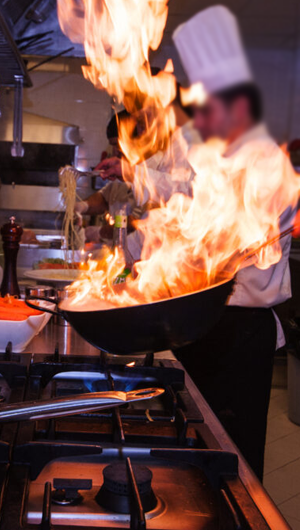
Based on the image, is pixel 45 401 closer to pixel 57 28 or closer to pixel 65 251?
pixel 65 251

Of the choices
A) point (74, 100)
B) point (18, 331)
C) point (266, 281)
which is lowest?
point (266, 281)

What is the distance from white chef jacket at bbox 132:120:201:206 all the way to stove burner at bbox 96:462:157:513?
4.04ft

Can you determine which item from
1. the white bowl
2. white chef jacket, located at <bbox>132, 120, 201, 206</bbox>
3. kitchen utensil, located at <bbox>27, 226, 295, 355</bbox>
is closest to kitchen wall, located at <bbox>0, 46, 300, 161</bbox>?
white chef jacket, located at <bbox>132, 120, 201, 206</bbox>

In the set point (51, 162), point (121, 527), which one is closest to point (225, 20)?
point (121, 527)

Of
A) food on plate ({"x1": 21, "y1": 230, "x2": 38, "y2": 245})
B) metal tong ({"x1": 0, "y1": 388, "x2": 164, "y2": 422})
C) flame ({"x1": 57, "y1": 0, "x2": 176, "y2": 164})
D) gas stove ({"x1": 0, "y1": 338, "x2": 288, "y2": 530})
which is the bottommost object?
food on plate ({"x1": 21, "y1": 230, "x2": 38, "y2": 245})

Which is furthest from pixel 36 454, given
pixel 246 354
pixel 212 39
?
pixel 246 354

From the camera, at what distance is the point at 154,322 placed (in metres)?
0.74

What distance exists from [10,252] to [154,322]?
943mm

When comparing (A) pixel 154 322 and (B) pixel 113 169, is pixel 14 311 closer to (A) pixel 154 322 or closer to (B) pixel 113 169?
(A) pixel 154 322

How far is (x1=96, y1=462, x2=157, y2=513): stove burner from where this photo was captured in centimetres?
63

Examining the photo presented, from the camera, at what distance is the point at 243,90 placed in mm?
780

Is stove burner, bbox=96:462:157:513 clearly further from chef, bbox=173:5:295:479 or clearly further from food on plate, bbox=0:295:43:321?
chef, bbox=173:5:295:479

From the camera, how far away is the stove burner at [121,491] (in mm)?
634

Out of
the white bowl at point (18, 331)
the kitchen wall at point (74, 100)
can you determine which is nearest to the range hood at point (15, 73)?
the white bowl at point (18, 331)
